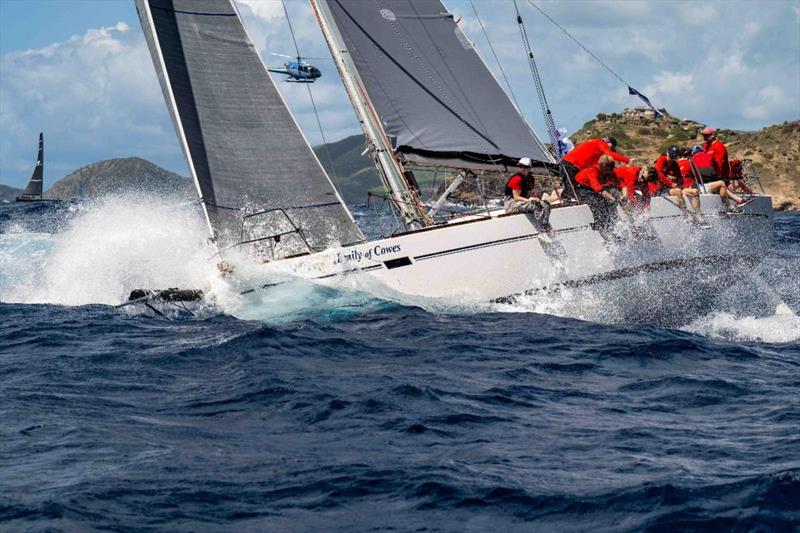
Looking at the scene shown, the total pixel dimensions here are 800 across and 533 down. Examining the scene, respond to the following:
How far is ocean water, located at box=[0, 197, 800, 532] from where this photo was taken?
593cm

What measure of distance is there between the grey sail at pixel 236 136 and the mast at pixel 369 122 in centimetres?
94

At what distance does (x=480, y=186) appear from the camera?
14672mm

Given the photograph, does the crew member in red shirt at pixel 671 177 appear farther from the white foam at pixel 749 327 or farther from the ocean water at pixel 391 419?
the ocean water at pixel 391 419

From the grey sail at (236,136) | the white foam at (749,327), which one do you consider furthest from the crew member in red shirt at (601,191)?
the grey sail at (236,136)

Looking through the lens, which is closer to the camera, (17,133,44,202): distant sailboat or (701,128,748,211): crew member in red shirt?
(701,128,748,211): crew member in red shirt

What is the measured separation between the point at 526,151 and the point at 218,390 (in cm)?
760

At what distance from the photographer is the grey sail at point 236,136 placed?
1481 centimetres

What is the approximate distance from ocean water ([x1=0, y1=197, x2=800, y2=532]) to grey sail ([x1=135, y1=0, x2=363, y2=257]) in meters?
1.10

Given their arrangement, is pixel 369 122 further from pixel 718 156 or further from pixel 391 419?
pixel 391 419

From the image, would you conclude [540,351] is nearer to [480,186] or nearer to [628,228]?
[628,228]

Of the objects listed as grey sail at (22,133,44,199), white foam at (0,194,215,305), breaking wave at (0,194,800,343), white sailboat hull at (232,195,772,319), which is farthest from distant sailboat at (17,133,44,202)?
white sailboat hull at (232,195,772,319)

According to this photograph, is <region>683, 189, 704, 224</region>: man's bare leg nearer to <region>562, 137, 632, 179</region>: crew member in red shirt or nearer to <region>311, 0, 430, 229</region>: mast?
<region>562, 137, 632, 179</region>: crew member in red shirt

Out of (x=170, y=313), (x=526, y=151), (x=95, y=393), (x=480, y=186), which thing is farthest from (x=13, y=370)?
(x=526, y=151)

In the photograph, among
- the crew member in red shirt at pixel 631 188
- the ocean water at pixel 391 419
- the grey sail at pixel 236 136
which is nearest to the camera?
the ocean water at pixel 391 419
